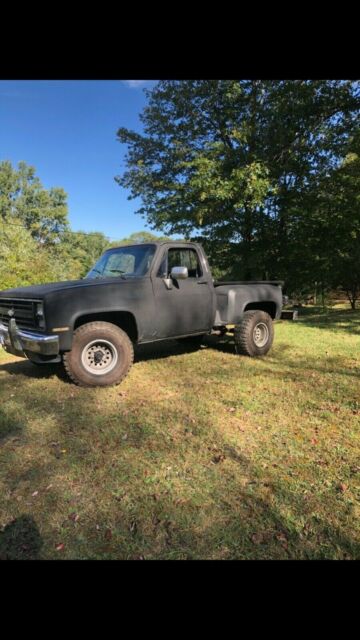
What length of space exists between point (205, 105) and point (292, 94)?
13.7 ft

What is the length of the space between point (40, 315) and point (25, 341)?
15.1 inches

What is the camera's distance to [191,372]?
523 cm

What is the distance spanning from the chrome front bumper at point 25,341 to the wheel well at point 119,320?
0.52m

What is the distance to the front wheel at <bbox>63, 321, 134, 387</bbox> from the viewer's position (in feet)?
14.4

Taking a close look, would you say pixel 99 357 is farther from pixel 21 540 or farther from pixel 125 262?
pixel 21 540

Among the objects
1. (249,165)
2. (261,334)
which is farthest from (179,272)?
(249,165)

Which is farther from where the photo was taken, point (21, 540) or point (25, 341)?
point (25, 341)

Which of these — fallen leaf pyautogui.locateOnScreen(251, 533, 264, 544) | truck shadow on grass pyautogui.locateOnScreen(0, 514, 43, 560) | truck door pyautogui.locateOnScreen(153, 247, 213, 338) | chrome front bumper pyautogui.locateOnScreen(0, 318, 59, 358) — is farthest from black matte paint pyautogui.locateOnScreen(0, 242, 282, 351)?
fallen leaf pyautogui.locateOnScreen(251, 533, 264, 544)

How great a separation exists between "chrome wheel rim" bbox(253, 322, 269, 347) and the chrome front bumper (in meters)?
3.59

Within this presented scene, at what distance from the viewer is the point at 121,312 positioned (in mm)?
4844

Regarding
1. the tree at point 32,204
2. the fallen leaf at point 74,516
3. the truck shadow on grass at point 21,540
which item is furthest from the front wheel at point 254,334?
the tree at point 32,204

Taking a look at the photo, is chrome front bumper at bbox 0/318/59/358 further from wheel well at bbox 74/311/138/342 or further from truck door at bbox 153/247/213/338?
truck door at bbox 153/247/213/338

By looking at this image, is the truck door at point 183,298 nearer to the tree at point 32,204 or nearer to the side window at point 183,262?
the side window at point 183,262
